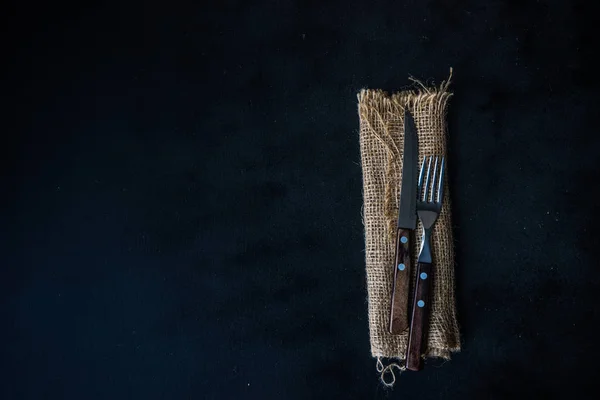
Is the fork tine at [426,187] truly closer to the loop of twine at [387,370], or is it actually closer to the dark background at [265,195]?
the dark background at [265,195]

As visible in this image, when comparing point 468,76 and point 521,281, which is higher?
point 468,76

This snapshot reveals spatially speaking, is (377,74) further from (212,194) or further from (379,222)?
(212,194)

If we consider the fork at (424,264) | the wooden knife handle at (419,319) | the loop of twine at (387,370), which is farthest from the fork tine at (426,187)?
the loop of twine at (387,370)

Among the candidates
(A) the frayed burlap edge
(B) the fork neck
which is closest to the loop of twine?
(A) the frayed burlap edge

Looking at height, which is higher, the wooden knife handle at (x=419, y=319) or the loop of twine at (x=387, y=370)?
the wooden knife handle at (x=419, y=319)

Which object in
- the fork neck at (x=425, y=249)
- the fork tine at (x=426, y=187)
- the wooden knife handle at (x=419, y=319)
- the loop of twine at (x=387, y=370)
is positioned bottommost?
the loop of twine at (x=387, y=370)

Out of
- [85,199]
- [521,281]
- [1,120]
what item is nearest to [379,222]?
[521,281]

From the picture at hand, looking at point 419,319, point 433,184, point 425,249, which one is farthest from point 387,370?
point 433,184
